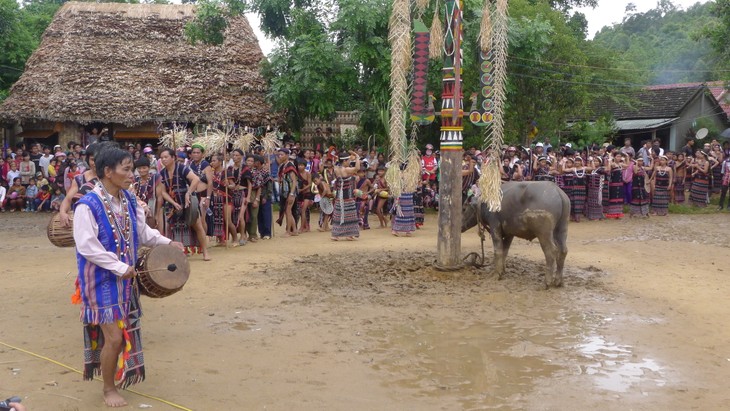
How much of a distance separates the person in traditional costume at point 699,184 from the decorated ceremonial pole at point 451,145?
36.4 feet

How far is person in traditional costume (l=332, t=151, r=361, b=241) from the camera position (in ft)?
39.5

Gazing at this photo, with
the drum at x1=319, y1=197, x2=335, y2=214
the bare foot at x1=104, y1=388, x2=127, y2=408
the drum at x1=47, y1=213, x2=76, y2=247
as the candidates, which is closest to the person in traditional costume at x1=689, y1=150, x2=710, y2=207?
the drum at x1=319, y1=197, x2=335, y2=214

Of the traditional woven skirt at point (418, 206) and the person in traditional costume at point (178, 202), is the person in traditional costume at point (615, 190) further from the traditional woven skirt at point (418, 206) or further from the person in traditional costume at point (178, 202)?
the person in traditional costume at point (178, 202)

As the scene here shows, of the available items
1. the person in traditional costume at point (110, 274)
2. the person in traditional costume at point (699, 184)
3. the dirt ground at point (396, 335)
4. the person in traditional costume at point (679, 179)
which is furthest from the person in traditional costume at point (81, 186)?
the person in traditional costume at point (699, 184)

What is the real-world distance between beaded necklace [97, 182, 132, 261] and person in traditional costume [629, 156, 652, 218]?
13567 mm

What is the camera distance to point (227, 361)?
220 inches

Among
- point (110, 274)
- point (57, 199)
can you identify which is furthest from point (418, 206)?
point (110, 274)

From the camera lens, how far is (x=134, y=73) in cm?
2253

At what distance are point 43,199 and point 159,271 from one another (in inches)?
571

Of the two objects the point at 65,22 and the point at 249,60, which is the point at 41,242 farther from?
the point at 65,22

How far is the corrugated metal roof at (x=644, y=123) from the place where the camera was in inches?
1108

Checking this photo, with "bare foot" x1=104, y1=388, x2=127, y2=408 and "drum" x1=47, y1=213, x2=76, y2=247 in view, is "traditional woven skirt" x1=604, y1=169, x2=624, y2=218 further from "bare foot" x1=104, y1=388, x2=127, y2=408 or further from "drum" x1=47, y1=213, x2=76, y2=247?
"bare foot" x1=104, y1=388, x2=127, y2=408

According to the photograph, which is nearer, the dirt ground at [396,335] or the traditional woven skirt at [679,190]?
the dirt ground at [396,335]

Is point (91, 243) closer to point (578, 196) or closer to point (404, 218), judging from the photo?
point (404, 218)
